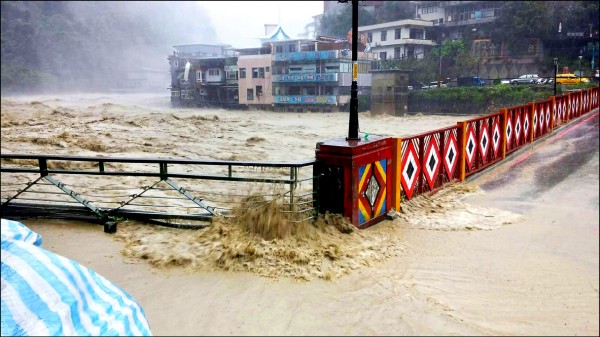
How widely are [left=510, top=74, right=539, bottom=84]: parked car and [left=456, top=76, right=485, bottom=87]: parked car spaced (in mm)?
1498

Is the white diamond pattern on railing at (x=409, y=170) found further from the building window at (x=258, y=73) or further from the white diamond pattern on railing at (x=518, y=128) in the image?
the building window at (x=258, y=73)

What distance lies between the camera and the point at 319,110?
3466 cm

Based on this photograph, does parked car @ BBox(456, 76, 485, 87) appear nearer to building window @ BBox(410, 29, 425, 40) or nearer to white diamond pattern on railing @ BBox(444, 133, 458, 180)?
building window @ BBox(410, 29, 425, 40)

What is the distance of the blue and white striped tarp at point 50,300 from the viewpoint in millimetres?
2061

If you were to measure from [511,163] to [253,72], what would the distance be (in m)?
28.8

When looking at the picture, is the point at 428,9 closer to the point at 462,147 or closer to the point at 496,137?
the point at 496,137

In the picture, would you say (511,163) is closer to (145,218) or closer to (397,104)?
(145,218)

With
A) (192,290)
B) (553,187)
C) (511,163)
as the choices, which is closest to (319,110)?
(511,163)

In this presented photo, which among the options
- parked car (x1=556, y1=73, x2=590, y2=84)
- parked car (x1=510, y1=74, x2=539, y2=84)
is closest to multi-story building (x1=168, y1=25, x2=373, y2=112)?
parked car (x1=510, y1=74, x2=539, y2=84)

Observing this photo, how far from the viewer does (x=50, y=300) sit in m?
2.12

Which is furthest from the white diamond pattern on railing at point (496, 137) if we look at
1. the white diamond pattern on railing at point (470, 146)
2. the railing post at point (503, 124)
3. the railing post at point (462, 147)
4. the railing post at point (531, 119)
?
the railing post at point (531, 119)

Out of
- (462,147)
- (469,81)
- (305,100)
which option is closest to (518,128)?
(462,147)

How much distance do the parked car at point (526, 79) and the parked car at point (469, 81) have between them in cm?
150

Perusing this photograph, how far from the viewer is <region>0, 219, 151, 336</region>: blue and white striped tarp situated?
2.06 metres
